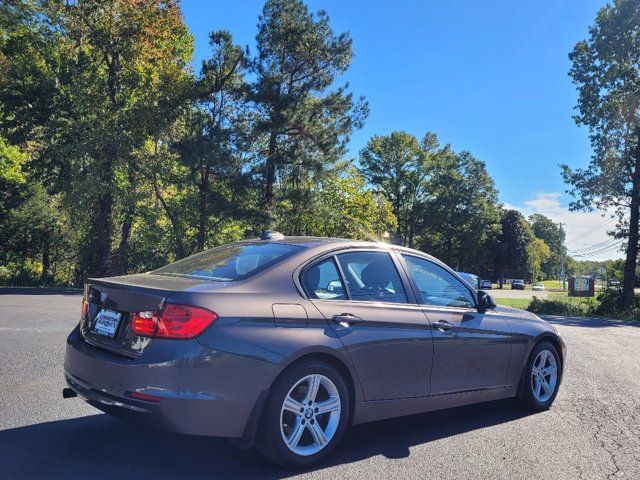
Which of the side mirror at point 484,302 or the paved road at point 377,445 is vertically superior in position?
the side mirror at point 484,302

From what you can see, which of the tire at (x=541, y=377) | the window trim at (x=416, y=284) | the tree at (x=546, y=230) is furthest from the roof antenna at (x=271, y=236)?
the tree at (x=546, y=230)

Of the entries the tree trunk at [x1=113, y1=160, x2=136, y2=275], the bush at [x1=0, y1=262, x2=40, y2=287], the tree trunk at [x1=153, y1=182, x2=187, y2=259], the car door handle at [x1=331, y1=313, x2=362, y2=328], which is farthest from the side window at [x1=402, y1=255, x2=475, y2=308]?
the tree trunk at [x1=153, y1=182, x2=187, y2=259]

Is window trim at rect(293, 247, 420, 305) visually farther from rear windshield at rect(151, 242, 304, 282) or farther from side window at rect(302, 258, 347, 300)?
rear windshield at rect(151, 242, 304, 282)

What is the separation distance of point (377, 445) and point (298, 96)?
2823 centimetres

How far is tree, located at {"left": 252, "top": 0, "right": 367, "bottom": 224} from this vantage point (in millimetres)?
30391

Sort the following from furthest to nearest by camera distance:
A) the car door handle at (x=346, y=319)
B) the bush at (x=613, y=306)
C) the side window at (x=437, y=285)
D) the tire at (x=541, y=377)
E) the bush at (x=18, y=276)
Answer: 1. the bush at (x=18, y=276)
2. the bush at (x=613, y=306)
3. the tire at (x=541, y=377)
4. the side window at (x=437, y=285)
5. the car door handle at (x=346, y=319)

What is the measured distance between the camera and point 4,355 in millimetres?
6934

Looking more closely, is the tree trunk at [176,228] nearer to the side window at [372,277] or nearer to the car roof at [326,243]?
the car roof at [326,243]

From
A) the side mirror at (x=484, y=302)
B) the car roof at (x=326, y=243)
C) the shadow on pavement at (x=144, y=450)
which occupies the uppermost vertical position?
the car roof at (x=326, y=243)

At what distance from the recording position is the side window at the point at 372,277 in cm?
422

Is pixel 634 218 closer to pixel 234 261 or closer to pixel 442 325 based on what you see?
pixel 442 325

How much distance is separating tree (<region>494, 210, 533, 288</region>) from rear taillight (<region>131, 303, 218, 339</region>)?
81948 mm

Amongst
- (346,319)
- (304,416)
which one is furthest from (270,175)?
(304,416)

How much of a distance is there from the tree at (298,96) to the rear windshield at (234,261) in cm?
2593
